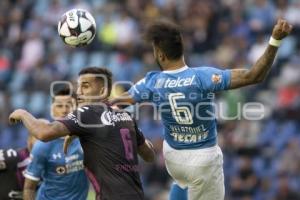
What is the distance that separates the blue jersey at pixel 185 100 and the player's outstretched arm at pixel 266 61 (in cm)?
34

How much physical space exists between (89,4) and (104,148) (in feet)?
44.7

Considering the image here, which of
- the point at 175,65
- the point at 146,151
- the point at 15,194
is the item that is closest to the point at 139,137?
the point at 146,151

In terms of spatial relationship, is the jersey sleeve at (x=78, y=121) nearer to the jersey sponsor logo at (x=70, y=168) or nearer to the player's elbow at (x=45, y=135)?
the player's elbow at (x=45, y=135)

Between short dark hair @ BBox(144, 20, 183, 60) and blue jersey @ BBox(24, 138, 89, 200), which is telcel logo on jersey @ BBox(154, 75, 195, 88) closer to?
short dark hair @ BBox(144, 20, 183, 60)

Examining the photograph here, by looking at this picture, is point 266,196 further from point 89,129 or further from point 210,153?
point 89,129

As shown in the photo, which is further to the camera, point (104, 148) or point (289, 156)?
point (289, 156)

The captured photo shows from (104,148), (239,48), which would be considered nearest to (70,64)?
(239,48)

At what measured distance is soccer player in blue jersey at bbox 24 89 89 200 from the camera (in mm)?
9836

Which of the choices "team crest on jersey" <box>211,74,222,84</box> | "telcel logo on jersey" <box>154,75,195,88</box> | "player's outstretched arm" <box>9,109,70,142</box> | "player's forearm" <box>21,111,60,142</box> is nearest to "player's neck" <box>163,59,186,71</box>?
"telcel logo on jersey" <box>154,75,195,88</box>

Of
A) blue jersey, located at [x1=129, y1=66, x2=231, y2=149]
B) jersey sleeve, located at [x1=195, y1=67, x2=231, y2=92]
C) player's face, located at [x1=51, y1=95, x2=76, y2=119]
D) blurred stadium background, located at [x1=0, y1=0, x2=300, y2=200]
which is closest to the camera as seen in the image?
jersey sleeve, located at [x1=195, y1=67, x2=231, y2=92]

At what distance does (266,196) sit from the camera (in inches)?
619

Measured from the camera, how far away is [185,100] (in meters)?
8.89

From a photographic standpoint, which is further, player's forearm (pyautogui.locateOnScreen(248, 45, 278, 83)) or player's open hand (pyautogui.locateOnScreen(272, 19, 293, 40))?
player's forearm (pyautogui.locateOnScreen(248, 45, 278, 83))

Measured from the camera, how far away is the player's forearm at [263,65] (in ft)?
26.8
